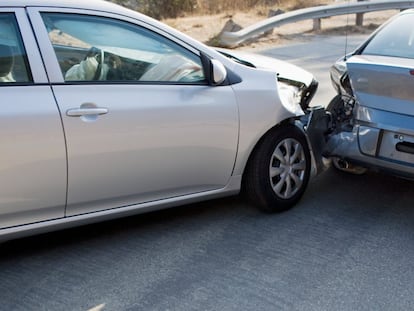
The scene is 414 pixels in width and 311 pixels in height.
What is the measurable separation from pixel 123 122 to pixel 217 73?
80 centimetres

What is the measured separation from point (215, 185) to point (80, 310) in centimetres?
140

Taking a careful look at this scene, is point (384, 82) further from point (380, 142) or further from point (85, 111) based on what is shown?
point (85, 111)

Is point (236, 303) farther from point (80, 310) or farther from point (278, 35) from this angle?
point (278, 35)

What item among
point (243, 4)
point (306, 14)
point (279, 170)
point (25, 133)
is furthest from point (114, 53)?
point (243, 4)

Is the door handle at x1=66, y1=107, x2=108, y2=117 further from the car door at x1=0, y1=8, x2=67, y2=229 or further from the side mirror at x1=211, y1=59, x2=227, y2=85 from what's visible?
the side mirror at x1=211, y1=59, x2=227, y2=85

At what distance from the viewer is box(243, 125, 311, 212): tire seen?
4164 millimetres

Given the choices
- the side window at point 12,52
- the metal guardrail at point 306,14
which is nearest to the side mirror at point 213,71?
the side window at point 12,52

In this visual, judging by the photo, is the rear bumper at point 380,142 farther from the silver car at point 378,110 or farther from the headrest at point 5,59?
the headrest at point 5,59

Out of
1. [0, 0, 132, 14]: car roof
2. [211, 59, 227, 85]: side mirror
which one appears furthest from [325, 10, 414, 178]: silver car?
[0, 0, 132, 14]: car roof

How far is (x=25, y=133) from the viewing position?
322cm

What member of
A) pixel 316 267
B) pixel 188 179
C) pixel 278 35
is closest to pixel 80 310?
pixel 188 179

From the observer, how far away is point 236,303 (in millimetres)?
3186

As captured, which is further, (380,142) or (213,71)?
(380,142)

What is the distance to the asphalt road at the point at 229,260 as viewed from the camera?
A: 10.6 feet
